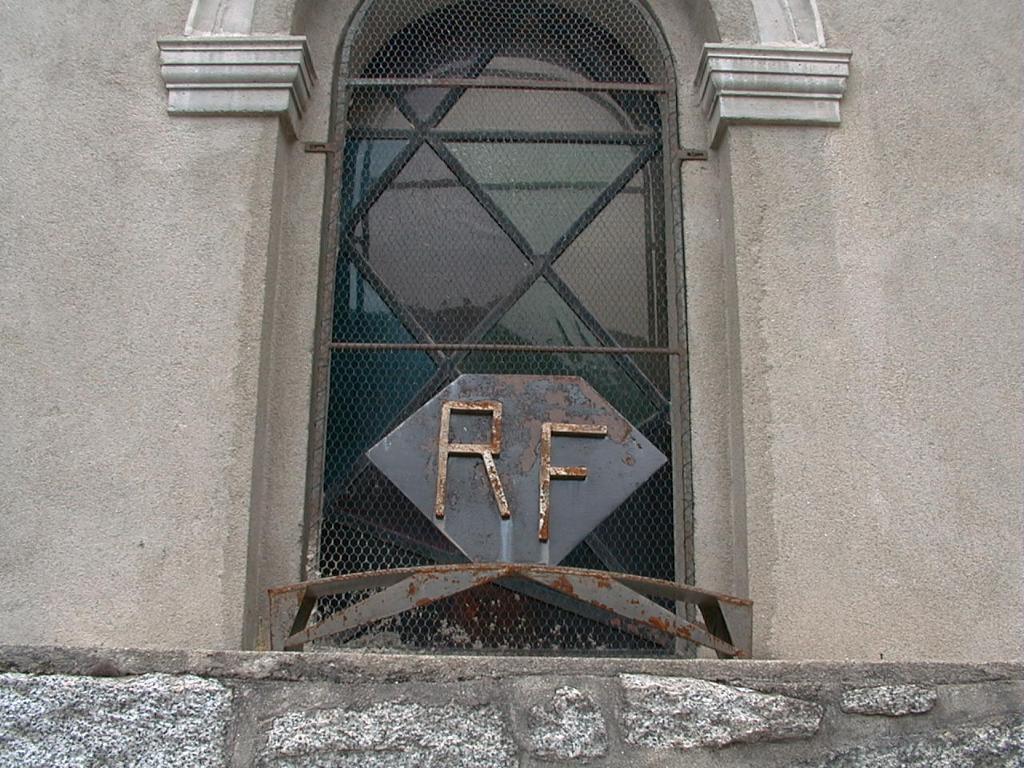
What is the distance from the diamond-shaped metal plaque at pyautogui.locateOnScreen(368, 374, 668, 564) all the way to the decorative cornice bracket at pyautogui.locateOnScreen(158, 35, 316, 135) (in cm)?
109

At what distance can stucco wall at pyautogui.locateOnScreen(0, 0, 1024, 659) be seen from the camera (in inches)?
136

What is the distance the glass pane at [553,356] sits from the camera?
13.2 feet

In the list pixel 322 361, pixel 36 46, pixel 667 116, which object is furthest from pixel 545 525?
pixel 36 46

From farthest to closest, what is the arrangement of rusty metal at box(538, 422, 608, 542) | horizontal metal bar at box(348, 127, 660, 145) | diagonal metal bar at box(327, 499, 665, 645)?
horizontal metal bar at box(348, 127, 660, 145)
diagonal metal bar at box(327, 499, 665, 645)
rusty metal at box(538, 422, 608, 542)

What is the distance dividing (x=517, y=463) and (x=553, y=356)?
53 centimetres

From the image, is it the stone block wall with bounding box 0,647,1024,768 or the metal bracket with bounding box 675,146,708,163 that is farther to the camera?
the metal bracket with bounding box 675,146,708,163

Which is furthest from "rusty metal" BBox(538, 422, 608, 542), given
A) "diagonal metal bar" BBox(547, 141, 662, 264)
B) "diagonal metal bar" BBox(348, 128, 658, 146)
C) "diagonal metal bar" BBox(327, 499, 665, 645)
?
"diagonal metal bar" BBox(348, 128, 658, 146)

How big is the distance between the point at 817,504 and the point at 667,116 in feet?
4.82

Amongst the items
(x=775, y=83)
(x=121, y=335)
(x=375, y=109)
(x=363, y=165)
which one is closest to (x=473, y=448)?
(x=121, y=335)

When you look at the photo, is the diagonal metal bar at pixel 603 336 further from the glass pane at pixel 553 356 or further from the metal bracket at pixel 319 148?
the metal bracket at pixel 319 148

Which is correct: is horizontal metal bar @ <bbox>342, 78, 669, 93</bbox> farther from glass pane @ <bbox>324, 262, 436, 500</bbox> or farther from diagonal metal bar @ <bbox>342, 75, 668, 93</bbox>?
glass pane @ <bbox>324, 262, 436, 500</bbox>

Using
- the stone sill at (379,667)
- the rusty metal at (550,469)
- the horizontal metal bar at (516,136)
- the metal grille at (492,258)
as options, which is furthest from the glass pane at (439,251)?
the stone sill at (379,667)

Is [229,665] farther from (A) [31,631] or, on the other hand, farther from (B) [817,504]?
(B) [817,504]

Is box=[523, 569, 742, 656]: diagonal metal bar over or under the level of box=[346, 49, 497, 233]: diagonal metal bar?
under
